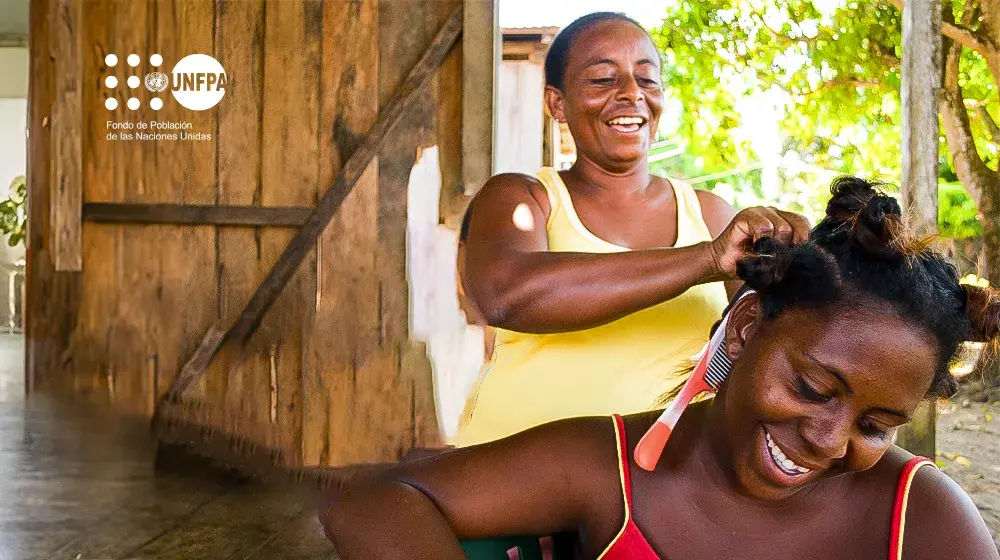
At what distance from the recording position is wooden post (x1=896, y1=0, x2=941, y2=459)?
379 centimetres

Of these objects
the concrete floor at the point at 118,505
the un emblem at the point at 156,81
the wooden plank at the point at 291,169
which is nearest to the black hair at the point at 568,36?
the concrete floor at the point at 118,505

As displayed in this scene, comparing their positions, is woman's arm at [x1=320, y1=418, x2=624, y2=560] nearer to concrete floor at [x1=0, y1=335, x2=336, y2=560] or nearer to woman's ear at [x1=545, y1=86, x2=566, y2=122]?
woman's ear at [x1=545, y1=86, x2=566, y2=122]

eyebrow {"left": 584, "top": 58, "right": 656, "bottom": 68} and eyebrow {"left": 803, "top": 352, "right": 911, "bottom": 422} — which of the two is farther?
eyebrow {"left": 584, "top": 58, "right": 656, "bottom": 68}

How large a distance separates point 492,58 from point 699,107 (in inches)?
226

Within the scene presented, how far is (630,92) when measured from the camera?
1956 millimetres

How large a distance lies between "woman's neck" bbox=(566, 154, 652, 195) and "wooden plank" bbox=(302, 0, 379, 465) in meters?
2.26

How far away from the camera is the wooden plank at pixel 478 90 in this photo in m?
4.02

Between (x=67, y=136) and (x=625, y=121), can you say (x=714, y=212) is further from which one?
(x=67, y=136)

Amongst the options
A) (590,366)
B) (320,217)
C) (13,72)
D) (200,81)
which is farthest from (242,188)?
(13,72)

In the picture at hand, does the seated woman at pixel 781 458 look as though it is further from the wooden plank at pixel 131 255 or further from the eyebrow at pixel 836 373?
the wooden plank at pixel 131 255

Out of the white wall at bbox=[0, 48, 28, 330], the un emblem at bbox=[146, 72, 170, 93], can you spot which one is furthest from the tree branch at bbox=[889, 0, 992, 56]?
the white wall at bbox=[0, 48, 28, 330]

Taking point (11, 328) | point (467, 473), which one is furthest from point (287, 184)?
point (11, 328)

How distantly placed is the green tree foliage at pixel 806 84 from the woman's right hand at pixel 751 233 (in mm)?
7279

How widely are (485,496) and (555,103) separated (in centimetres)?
96
